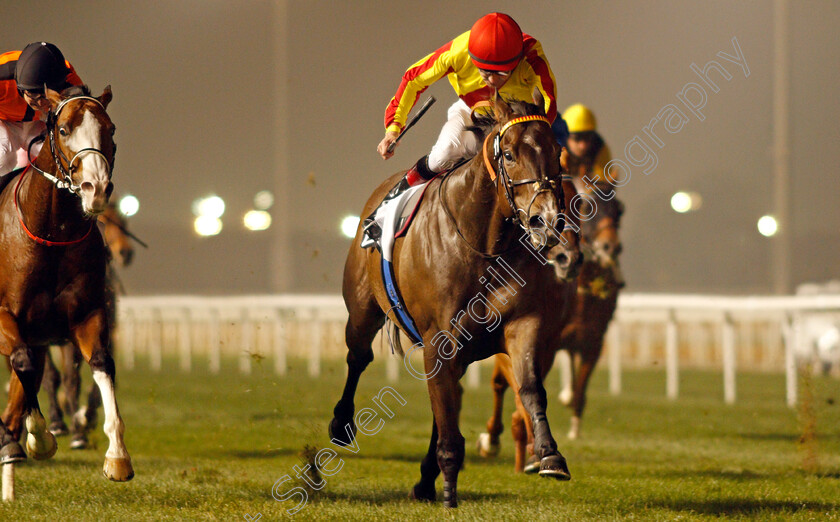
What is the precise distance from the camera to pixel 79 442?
21.4ft

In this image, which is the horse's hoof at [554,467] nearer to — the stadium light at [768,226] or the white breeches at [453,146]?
the white breeches at [453,146]

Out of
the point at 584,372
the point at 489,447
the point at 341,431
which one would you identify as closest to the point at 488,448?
the point at 489,447

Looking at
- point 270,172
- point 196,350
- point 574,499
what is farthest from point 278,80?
point 574,499

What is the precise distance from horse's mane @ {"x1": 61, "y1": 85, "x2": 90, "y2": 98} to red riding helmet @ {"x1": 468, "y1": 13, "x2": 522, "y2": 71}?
1.62 m

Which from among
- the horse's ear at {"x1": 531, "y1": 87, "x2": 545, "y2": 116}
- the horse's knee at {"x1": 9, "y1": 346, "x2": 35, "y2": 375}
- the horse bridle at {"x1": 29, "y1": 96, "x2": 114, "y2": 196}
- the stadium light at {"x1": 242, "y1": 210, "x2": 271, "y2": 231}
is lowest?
the horse's knee at {"x1": 9, "y1": 346, "x2": 35, "y2": 375}

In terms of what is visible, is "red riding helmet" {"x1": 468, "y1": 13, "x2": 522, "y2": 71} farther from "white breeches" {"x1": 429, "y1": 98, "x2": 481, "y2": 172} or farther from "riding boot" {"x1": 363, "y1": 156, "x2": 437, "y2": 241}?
"riding boot" {"x1": 363, "y1": 156, "x2": 437, "y2": 241}

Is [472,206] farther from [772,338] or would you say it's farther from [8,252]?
[772,338]

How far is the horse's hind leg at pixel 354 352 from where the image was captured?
522 cm

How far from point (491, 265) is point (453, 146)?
2.55 feet

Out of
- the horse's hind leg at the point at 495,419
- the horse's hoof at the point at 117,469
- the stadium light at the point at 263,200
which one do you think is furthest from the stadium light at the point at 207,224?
the horse's hoof at the point at 117,469

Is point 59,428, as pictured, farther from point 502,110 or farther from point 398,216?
point 502,110

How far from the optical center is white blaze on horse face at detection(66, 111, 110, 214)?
12.7 ft

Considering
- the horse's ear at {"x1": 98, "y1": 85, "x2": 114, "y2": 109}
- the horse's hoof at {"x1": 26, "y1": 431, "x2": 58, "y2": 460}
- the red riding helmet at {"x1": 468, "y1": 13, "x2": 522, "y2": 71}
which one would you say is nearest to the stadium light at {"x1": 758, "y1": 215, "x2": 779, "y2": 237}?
the red riding helmet at {"x1": 468, "y1": 13, "x2": 522, "y2": 71}

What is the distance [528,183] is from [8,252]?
2.24 m
